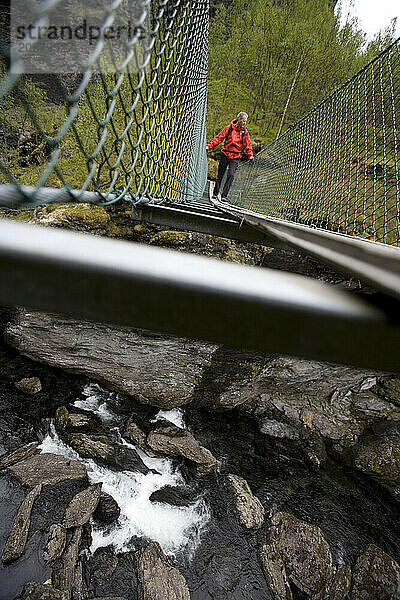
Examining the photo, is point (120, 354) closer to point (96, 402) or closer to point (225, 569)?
point (96, 402)

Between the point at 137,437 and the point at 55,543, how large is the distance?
139 centimetres

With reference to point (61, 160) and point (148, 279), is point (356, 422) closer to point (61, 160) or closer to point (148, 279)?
point (148, 279)

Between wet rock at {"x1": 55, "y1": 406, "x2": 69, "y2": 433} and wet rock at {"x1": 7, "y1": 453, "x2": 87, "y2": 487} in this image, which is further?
wet rock at {"x1": 55, "y1": 406, "x2": 69, "y2": 433}

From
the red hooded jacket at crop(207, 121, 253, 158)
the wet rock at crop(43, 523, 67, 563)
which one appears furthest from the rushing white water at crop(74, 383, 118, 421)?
the red hooded jacket at crop(207, 121, 253, 158)

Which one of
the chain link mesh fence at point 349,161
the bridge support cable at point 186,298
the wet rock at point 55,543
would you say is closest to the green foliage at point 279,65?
the chain link mesh fence at point 349,161

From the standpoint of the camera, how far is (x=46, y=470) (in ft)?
11.5

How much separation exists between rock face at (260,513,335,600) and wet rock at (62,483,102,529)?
72.5 inches

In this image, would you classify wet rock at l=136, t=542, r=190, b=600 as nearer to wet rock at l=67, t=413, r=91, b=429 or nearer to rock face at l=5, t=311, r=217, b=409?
wet rock at l=67, t=413, r=91, b=429

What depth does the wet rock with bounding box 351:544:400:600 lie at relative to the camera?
310cm

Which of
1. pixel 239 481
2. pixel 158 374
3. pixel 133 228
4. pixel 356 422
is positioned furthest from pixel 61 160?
pixel 356 422

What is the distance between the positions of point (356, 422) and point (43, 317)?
14.8 ft

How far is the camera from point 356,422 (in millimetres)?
4461

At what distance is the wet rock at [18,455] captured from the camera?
351 cm

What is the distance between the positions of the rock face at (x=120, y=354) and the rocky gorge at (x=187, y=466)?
0.02 metres
